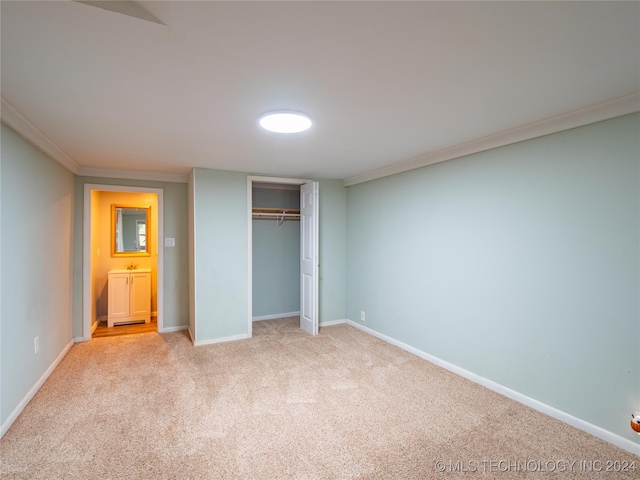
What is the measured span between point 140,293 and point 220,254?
206cm

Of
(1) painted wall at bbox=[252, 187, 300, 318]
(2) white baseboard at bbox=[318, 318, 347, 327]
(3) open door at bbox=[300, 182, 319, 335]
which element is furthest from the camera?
(1) painted wall at bbox=[252, 187, 300, 318]

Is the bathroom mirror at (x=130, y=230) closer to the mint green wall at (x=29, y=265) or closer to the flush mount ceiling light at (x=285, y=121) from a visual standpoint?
the mint green wall at (x=29, y=265)

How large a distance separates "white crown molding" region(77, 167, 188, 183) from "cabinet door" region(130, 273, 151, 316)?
168 centimetres

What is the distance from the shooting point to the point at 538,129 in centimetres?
245

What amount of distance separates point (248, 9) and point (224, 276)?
11.3ft

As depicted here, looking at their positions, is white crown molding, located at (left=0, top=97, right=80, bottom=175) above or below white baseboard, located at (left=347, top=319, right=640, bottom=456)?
above

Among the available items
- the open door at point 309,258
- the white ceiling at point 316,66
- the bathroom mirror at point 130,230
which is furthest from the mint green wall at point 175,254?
the white ceiling at point 316,66

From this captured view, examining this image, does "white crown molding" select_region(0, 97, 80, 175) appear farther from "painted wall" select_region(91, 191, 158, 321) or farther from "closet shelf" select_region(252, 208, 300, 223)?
"closet shelf" select_region(252, 208, 300, 223)

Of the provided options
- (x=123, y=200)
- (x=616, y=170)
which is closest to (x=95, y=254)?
(x=123, y=200)

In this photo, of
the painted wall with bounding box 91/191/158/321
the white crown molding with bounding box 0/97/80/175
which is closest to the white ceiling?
the white crown molding with bounding box 0/97/80/175

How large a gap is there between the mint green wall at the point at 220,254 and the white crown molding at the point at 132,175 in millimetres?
843

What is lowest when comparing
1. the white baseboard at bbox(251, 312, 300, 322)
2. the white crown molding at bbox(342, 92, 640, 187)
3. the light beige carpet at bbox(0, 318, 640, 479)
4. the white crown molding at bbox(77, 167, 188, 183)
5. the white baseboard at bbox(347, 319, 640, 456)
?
the light beige carpet at bbox(0, 318, 640, 479)

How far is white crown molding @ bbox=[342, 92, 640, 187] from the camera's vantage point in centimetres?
203

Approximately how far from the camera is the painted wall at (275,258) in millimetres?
5297
